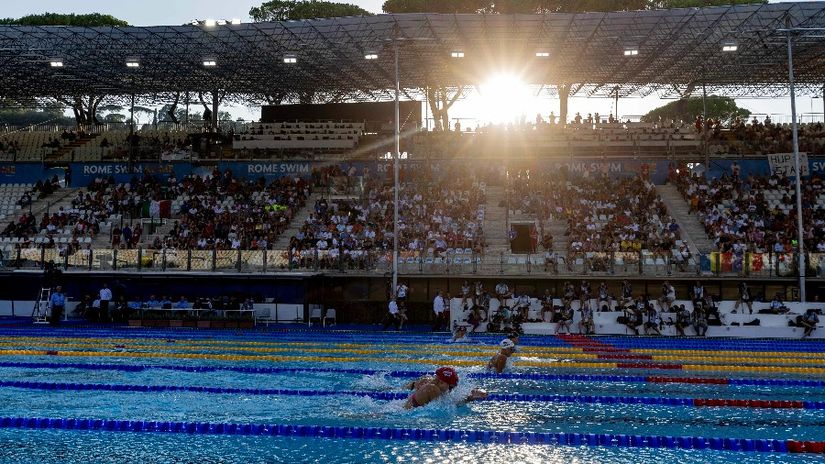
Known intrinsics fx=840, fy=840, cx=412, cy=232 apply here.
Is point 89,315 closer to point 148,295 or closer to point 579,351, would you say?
point 148,295

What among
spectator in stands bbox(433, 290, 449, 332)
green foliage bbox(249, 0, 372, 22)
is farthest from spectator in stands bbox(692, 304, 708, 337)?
green foliage bbox(249, 0, 372, 22)

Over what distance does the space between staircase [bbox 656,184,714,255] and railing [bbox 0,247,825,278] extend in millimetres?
1991

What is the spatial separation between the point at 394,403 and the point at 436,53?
83.7ft

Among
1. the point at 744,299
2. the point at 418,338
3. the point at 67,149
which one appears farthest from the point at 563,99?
the point at 418,338

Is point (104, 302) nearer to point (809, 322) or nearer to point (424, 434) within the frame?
point (424, 434)

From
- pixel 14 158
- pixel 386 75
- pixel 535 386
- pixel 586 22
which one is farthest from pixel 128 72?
pixel 535 386

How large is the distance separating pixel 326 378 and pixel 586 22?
2101cm

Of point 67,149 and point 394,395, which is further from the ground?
point 67,149

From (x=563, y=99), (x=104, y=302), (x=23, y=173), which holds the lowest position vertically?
(x=104, y=302)

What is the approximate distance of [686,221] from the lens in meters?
29.9

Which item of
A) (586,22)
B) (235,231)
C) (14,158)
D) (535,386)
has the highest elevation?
(586,22)

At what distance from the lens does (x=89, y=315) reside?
83.6ft

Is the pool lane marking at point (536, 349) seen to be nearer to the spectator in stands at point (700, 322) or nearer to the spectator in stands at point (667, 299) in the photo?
the spectator in stands at point (700, 322)

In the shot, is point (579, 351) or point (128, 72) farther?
point (128, 72)
